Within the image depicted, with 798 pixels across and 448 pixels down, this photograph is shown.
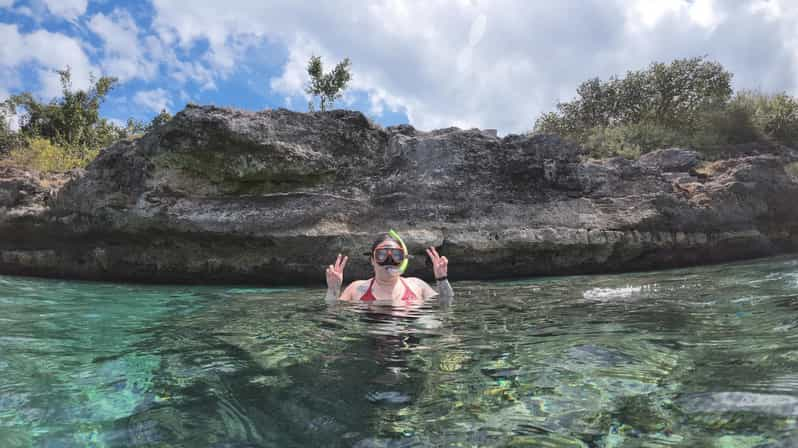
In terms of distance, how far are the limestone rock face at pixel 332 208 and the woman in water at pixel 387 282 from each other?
9.22 ft

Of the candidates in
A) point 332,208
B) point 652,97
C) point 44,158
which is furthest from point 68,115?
point 652,97

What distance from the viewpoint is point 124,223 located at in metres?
7.61

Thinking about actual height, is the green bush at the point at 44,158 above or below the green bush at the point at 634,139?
below

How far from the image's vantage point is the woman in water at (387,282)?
438 cm

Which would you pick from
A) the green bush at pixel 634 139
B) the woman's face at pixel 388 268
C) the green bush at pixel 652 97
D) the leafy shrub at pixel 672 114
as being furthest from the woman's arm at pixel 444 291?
the green bush at pixel 652 97

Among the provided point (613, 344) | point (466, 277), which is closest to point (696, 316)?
point (613, 344)

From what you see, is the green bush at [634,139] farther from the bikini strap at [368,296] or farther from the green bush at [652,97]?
the bikini strap at [368,296]

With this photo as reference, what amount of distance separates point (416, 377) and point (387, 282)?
7.84ft

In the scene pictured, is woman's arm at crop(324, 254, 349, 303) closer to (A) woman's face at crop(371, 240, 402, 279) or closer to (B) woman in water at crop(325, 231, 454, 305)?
(B) woman in water at crop(325, 231, 454, 305)

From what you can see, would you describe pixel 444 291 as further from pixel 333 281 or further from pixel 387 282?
pixel 333 281

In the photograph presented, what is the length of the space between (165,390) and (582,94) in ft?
103

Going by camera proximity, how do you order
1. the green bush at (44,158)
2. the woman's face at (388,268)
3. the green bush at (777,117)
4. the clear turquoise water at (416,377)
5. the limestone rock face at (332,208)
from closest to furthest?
the clear turquoise water at (416,377) < the woman's face at (388,268) < the limestone rock face at (332,208) < the green bush at (44,158) < the green bush at (777,117)

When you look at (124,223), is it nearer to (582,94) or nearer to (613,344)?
(613,344)

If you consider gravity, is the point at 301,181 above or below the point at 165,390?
above
